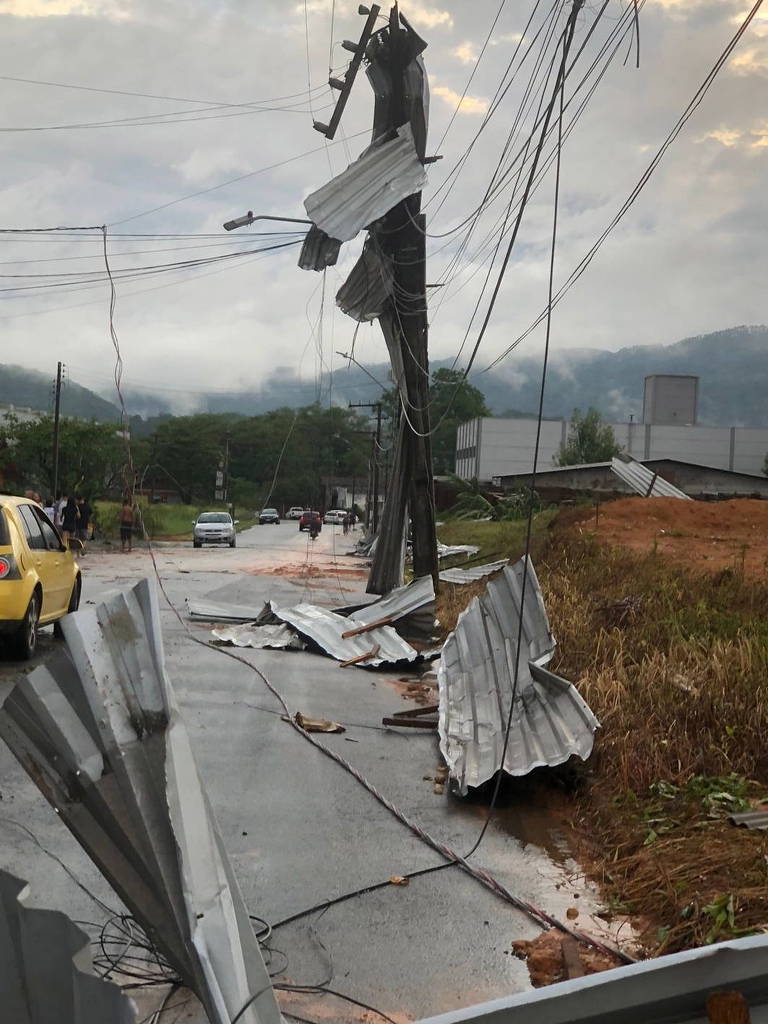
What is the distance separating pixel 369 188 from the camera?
1592 cm

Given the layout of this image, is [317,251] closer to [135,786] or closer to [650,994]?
[135,786]

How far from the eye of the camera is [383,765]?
25.8ft

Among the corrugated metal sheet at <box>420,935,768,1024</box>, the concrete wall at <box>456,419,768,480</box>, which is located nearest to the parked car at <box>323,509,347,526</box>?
the concrete wall at <box>456,419,768,480</box>

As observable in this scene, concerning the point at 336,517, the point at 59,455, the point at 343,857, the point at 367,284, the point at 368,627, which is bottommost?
the point at 336,517

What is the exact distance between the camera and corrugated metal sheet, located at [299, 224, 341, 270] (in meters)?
16.0

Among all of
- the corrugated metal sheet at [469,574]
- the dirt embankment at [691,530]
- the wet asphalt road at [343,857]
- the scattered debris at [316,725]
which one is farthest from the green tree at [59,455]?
the scattered debris at [316,725]

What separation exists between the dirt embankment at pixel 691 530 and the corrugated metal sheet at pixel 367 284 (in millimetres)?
4979

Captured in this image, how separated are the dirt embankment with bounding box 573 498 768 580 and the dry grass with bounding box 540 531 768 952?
2050 millimetres

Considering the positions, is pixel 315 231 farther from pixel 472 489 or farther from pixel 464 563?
pixel 472 489

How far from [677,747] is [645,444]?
79.5 m

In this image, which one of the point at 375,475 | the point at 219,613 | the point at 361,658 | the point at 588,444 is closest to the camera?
the point at 361,658

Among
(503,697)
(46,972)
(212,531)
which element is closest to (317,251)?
(503,697)

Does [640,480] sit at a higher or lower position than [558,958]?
higher

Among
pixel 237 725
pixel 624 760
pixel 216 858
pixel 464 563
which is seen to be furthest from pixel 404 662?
pixel 464 563
